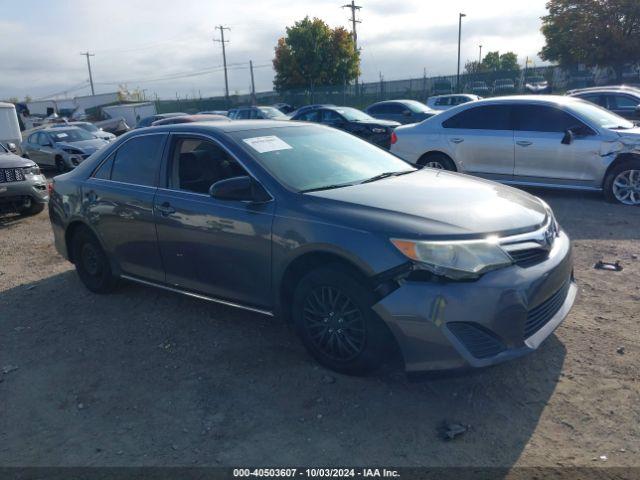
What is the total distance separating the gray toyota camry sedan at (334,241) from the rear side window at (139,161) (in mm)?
15

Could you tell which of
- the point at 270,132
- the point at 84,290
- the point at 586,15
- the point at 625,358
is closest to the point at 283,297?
the point at 270,132

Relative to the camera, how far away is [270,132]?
14.4 ft

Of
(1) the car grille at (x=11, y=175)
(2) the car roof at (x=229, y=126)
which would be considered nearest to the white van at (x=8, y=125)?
(1) the car grille at (x=11, y=175)

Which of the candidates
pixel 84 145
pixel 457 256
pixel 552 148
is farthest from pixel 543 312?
pixel 84 145

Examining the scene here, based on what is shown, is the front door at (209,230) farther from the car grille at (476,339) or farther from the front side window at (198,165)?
the car grille at (476,339)

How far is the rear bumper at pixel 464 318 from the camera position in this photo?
298 cm

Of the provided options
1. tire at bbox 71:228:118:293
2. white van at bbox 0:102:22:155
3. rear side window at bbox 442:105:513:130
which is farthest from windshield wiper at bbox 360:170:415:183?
white van at bbox 0:102:22:155

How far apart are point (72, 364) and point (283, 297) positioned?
5.53 feet

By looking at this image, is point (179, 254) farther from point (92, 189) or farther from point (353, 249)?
point (353, 249)

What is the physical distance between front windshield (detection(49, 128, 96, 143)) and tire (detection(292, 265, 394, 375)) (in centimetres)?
1519

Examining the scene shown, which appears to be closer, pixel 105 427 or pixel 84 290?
pixel 105 427

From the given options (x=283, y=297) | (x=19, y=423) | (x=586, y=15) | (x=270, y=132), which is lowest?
(x=19, y=423)

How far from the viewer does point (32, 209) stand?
993 centimetres

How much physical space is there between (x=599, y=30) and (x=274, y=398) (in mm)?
31297
